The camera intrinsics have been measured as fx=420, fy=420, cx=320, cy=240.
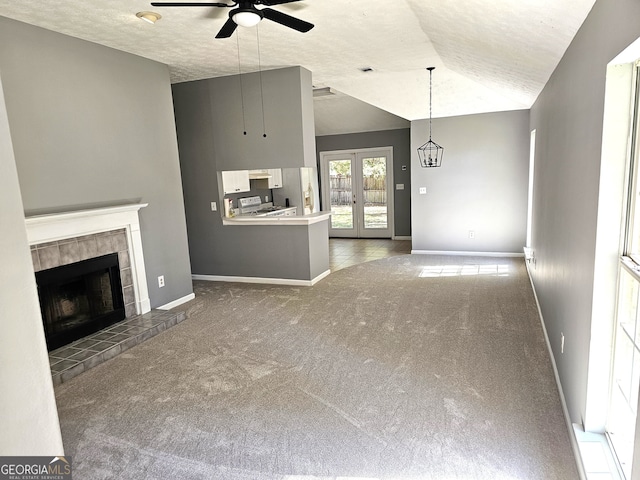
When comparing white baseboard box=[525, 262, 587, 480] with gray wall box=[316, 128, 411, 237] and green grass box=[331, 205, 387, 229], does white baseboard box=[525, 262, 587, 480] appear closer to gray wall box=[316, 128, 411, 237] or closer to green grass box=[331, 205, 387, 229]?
gray wall box=[316, 128, 411, 237]

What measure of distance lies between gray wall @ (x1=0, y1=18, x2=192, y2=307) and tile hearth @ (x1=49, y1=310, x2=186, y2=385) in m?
0.46

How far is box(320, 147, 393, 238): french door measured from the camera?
906cm

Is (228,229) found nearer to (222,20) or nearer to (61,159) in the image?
(61,159)

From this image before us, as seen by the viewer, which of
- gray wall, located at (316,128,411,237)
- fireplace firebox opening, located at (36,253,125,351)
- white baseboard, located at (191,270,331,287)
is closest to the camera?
fireplace firebox opening, located at (36,253,125,351)

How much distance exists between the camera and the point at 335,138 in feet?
30.6

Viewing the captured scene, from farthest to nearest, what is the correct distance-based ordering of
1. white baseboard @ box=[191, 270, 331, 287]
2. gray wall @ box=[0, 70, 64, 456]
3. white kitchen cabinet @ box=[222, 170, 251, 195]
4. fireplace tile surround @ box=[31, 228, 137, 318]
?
white kitchen cabinet @ box=[222, 170, 251, 195] < white baseboard @ box=[191, 270, 331, 287] < fireplace tile surround @ box=[31, 228, 137, 318] < gray wall @ box=[0, 70, 64, 456]

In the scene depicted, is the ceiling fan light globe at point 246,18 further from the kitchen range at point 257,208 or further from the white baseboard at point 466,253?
the white baseboard at point 466,253

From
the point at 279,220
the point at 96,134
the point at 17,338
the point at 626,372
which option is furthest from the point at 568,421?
the point at 96,134

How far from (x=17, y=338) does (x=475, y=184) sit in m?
6.66

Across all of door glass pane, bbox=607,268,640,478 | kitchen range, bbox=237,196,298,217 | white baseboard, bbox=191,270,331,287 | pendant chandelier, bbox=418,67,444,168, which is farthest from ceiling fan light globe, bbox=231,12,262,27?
pendant chandelier, bbox=418,67,444,168

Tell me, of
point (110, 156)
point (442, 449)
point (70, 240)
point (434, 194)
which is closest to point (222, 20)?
point (110, 156)

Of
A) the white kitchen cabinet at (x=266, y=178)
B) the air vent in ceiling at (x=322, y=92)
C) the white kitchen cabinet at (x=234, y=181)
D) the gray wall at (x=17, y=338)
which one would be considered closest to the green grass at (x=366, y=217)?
the white kitchen cabinet at (x=266, y=178)

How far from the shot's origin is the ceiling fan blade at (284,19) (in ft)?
9.08

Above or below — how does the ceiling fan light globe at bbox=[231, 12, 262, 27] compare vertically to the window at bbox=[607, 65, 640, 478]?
above
